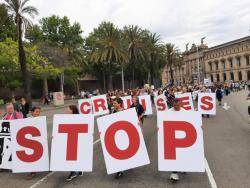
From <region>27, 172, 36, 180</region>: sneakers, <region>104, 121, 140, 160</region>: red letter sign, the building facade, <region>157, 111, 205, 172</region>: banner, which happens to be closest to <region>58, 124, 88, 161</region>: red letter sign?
<region>104, 121, 140, 160</region>: red letter sign

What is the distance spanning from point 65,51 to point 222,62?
269 ft

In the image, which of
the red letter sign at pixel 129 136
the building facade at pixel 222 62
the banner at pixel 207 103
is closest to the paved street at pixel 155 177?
the red letter sign at pixel 129 136

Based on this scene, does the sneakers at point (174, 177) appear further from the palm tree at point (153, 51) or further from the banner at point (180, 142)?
the palm tree at point (153, 51)

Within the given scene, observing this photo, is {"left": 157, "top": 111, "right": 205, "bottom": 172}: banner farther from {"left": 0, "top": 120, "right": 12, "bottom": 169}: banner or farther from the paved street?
{"left": 0, "top": 120, "right": 12, "bottom": 169}: banner

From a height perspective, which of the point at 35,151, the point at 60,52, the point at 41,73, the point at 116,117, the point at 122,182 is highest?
the point at 60,52

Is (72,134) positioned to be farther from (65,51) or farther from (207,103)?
(65,51)

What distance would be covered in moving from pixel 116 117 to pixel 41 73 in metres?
41.5

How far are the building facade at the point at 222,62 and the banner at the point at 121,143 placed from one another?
308 feet

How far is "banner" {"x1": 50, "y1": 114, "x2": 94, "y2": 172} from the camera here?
7.05 metres

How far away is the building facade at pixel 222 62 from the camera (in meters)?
112

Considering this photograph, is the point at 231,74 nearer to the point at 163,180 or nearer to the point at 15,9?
the point at 15,9

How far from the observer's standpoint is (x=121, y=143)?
700cm

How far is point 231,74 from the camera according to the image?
408 ft

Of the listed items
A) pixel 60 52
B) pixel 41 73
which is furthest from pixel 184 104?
pixel 60 52
